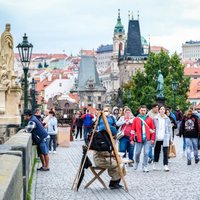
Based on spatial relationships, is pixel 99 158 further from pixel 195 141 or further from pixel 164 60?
pixel 164 60

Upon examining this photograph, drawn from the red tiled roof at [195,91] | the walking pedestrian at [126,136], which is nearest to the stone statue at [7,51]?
the walking pedestrian at [126,136]

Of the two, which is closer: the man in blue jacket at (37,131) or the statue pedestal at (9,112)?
the man in blue jacket at (37,131)

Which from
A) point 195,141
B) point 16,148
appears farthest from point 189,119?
point 16,148

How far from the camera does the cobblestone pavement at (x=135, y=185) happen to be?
1438 centimetres

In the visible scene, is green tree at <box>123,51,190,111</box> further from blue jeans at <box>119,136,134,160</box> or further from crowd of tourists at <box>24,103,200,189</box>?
blue jeans at <box>119,136,134,160</box>

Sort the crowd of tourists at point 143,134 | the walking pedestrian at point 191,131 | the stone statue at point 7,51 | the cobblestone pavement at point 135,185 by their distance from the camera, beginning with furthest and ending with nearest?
the stone statue at point 7,51, the walking pedestrian at point 191,131, the crowd of tourists at point 143,134, the cobblestone pavement at point 135,185

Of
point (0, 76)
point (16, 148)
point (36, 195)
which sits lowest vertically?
point (36, 195)

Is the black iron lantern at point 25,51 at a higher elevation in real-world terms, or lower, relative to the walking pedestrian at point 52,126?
higher

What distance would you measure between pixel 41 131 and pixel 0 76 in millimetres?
5594

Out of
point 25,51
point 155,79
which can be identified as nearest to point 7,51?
point 25,51

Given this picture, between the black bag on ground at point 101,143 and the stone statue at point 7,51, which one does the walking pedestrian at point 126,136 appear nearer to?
the stone statue at point 7,51

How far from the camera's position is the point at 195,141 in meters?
22.6

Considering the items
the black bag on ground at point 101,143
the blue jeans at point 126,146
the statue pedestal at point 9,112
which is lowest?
the blue jeans at point 126,146

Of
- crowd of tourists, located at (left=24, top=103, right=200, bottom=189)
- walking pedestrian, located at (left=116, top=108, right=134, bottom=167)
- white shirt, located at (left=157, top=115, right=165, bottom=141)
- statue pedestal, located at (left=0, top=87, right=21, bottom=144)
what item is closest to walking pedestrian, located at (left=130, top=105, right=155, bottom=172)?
crowd of tourists, located at (left=24, top=103, right=200, bottom=189)
